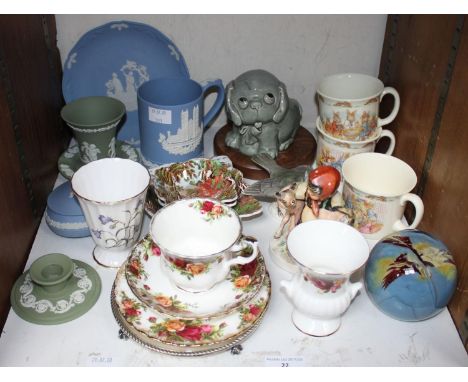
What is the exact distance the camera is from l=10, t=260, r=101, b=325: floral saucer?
0.82 metres

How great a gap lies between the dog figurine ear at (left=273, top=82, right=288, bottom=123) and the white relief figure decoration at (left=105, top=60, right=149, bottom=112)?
30 centimetres

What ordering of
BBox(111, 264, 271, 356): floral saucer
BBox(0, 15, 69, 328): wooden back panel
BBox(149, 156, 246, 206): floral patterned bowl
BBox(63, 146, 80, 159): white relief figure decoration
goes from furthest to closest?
BBox(63, 146, 80, 159): white relief figure decoration → BBox(149, 156, 246, 206): floral patterned bowl → BBox(0, 15, 69, 328): wooden back panel → BBox(111, 264, 271, 356): floral saucer

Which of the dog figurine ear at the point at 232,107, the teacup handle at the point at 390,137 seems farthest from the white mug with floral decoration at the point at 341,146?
the dog figurine ear at the point at 232,107

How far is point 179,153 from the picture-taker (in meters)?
1.09

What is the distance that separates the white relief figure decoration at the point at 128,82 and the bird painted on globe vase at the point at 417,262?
646mm

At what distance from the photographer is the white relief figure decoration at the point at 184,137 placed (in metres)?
1.06

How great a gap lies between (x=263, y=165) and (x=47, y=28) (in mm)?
489

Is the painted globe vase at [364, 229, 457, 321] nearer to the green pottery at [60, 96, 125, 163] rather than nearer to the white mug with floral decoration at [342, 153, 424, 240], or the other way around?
the white mug with floral decoration at [342, 153, 424, 240]

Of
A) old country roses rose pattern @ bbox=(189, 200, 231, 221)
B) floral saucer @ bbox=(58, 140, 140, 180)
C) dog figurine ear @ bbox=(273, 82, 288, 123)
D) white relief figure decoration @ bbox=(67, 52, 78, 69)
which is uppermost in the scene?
white relief figure decoration @ bbox=(67, 52, 78, 69)

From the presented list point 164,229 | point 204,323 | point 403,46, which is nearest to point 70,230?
point 164,229

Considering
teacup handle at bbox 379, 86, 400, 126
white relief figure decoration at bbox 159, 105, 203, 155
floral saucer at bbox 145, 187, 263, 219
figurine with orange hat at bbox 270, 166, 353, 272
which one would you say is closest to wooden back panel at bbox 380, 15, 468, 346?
teacup handle at bbox 379, 86, 400, 126

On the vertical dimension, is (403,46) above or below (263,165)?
above

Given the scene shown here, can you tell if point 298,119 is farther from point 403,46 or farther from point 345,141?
point 403,46

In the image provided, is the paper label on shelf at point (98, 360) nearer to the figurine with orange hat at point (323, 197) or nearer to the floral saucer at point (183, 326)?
the floral saucer at point (183, 326)
